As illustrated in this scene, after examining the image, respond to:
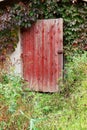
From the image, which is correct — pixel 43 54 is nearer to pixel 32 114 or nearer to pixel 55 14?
pixel 55 14

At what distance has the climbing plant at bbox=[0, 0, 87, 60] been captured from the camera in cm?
942

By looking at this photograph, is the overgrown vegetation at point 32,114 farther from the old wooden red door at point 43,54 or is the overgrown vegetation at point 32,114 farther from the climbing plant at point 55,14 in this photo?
the climbing plant at point 55,14

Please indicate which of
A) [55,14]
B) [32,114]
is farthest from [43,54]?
[32,114]

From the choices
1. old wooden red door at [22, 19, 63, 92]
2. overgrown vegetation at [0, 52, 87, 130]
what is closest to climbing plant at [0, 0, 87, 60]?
old wooden red door at [22, 19, 63, 92]

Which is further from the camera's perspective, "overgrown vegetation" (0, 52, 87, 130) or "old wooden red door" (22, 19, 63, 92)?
"old wooden red door" (22, 19, 63, 92)

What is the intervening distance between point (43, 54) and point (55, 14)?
1.13m

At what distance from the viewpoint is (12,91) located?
17.9ft

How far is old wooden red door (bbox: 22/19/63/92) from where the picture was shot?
Result: 9.43 m

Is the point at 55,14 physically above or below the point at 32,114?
above

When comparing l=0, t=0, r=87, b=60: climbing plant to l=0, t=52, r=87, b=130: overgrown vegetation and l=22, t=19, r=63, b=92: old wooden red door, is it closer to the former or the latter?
l=22, t=19, r=63, b=92: old wooden red door

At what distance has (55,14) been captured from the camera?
9.72 meters

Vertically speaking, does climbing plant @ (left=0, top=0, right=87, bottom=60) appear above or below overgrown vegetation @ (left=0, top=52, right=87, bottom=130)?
above

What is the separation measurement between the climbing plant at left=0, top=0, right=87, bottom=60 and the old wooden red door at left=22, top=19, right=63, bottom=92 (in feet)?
0.78

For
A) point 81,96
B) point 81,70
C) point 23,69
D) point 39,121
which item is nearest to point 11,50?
point 23,69
